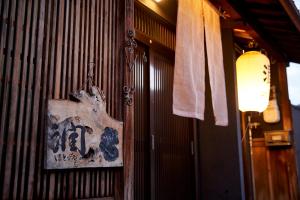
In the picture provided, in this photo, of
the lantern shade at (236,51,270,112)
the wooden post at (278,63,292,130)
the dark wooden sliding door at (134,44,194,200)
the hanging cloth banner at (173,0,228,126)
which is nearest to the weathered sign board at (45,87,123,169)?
the hanging cloth banner at (173,0,228,126)

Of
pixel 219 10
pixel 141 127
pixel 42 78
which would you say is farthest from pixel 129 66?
pixel 219 10

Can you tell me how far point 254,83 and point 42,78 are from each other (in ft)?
20.1

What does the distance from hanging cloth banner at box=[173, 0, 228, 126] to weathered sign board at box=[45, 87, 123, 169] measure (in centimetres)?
133

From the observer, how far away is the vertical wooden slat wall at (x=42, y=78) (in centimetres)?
295

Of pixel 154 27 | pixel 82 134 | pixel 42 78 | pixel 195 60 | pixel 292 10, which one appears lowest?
pixel 82 134

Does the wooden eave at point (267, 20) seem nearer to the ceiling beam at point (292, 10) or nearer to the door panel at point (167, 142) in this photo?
the ceiling beam at point (292, 10)

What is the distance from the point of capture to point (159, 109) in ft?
21.4

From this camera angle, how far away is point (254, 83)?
8.20 m

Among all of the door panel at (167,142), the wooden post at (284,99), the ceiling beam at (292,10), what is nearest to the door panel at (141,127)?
the door panel at (167,142)

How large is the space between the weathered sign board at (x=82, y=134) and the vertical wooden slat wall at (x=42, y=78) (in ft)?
0.29

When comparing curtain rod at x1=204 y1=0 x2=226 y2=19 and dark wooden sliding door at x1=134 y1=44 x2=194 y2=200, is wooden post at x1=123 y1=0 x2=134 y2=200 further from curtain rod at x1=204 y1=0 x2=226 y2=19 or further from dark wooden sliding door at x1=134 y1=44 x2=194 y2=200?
curtain rod at x1=204 y1=0 x2=226 y2=19

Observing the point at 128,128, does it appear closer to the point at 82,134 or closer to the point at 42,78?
the point at 82,134

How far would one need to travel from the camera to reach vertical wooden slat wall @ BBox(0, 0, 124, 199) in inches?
116

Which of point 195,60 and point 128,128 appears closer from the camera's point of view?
point 128,128
